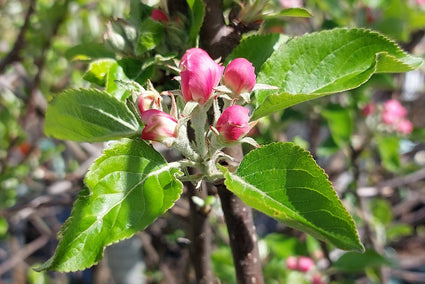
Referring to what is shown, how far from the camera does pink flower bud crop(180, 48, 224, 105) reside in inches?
22.6

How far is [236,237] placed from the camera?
2.52ft

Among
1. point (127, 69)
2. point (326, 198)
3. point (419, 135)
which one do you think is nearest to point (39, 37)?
point (127, 69)

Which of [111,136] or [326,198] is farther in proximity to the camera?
[111,136]

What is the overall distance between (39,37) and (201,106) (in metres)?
1.44

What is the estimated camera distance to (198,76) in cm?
57

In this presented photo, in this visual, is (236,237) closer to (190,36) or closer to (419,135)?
(190,36)

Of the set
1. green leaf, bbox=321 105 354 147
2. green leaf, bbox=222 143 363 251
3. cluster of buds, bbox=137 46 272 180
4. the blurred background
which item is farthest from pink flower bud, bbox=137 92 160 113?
green leaf, bbox=321 105 354 147

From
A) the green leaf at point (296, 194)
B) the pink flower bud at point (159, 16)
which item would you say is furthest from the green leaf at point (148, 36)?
the green leaf at point (296, 194)

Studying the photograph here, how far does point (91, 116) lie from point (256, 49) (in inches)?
11.0

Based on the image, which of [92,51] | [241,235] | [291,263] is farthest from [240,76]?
[291,263]

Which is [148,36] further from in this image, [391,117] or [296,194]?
[391,117]

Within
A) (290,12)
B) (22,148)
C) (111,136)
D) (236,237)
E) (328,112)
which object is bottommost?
(22,148)

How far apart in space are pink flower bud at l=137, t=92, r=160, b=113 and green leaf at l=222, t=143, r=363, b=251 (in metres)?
0.13

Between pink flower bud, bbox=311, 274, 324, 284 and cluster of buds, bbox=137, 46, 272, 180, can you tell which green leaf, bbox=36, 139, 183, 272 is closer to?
cluster of buds, bbox=137, 46, 272, 180
